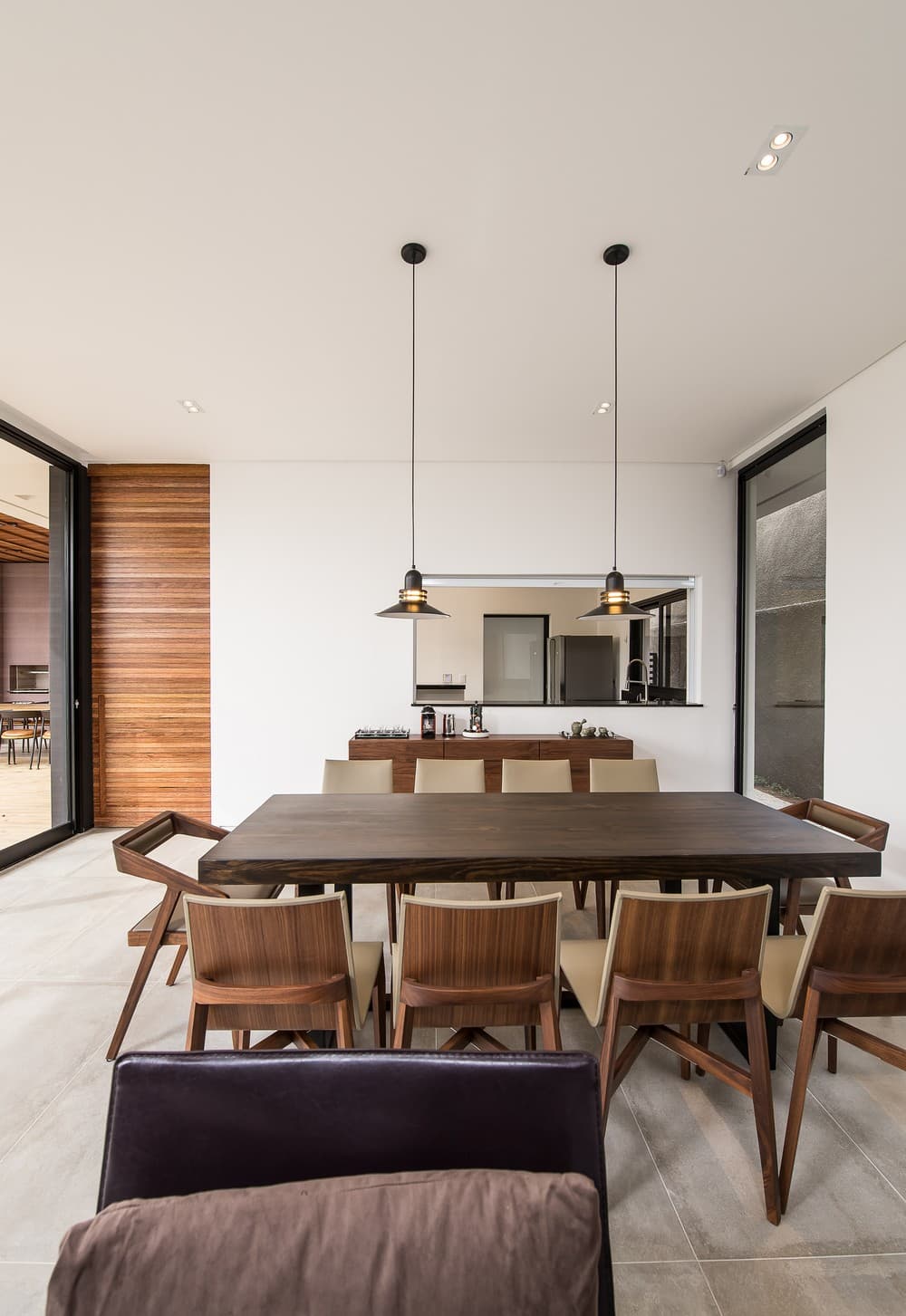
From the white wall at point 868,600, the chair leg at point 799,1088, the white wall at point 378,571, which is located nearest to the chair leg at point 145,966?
the chair leg at point 799,1088

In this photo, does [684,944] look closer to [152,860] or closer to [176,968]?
Answer: [152,860]

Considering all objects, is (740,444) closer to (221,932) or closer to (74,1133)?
(221,932)

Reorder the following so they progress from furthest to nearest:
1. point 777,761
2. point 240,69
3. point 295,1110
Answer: point 777,761 → point 240,69 → point 295,1110

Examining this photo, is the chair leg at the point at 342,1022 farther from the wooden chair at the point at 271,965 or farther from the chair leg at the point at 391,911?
the chair leg at the point at 391,911

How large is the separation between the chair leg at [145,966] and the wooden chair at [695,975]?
1439mm

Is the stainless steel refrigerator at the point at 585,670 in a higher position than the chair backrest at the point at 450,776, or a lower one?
higher

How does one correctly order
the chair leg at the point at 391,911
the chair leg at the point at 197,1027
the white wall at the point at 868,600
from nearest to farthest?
the chair leg at the point at 197,1027 < the chair leg at the point at 391,911 < the white wall at the point at 868,600

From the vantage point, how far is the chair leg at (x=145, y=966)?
215 centimetres

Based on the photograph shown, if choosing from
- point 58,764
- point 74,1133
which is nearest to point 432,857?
point 74,1133

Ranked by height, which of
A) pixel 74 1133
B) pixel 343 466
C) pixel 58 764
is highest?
pixel 343 466

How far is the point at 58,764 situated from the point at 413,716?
8.90ft

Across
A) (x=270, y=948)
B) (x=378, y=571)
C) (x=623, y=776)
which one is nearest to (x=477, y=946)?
(x=270, y=948)

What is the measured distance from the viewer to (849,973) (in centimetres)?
161

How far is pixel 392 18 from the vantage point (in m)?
1.61
